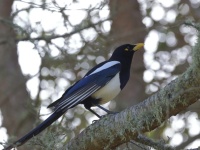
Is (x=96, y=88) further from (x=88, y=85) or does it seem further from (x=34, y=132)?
(x=34, y=132)

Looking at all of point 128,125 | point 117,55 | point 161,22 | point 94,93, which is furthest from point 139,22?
point 128,125

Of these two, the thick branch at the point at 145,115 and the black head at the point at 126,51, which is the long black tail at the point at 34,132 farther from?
the black head at the point at 126,51

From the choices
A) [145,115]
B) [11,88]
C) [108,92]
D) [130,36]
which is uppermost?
[145,115]

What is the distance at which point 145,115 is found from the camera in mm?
3037

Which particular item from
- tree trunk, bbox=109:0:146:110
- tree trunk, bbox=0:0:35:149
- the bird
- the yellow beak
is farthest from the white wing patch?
tree trunk, bbox=0:0:35:149

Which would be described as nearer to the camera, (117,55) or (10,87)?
(117,55)

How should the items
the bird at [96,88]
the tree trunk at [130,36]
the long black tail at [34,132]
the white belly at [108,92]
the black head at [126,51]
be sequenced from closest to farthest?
the long black tail at [34,132] < the bird at [96,88] < the white belly at [108,92] < the black head at [126,51] < the tree trunk at [130,36]

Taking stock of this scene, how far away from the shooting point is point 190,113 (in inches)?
235

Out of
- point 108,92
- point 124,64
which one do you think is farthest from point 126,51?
point 108,92

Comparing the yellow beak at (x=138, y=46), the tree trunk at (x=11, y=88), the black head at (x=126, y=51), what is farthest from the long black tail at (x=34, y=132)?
the tree trunk at (x=11, y=88)

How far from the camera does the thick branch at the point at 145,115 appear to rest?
2781 mm

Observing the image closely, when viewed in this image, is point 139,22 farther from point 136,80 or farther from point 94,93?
point 94,93

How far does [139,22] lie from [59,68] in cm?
125

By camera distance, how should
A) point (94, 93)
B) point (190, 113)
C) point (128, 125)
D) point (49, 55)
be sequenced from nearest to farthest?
point (128, 125) → point (94, 93) → point (49, 55) → point (190, 113)
